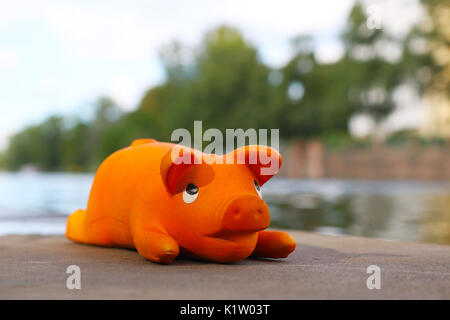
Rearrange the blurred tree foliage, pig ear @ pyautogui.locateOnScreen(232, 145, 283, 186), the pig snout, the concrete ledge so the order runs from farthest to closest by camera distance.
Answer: the blurred tree foliage < pig ear @ pyautogui.locateOnScreen(232, 145, 283, 186) < the pig snout < the concrete ledge

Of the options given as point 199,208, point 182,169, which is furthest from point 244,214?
point 182,169

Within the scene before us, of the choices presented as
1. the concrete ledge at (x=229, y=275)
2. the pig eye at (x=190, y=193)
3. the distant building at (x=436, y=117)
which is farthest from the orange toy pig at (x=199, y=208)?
the distant building at (x=436, y=117)

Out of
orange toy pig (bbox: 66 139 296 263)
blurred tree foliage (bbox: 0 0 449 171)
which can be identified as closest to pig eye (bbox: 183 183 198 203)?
orange toy pig (bbox: 66 139 296 263)

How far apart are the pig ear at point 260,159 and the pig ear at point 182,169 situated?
330mm

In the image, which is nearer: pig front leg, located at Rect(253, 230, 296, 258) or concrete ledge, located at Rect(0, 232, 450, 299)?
concrete ledge, located at Rect(0, 232, 450, 299)

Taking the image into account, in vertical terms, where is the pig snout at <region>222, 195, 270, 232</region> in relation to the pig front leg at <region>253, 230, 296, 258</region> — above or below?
above

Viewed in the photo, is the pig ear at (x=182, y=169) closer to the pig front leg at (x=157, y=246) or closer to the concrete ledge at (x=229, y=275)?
the pig front leg at (x=157, y=246)

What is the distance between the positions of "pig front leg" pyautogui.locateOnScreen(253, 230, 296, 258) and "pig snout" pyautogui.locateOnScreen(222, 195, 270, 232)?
54 centimetres

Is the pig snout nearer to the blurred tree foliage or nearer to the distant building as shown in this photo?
the blurred tree foliage

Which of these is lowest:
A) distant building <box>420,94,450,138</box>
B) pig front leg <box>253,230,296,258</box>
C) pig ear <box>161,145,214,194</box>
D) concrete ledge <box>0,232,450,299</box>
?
concrete ledge <box>0,232,450,299</box>

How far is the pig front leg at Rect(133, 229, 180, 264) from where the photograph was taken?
390cm

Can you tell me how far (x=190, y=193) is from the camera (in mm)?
4102

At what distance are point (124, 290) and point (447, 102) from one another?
33.1 meters
